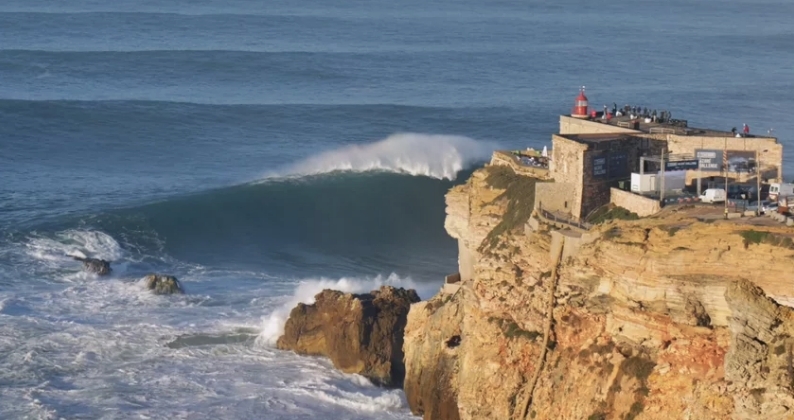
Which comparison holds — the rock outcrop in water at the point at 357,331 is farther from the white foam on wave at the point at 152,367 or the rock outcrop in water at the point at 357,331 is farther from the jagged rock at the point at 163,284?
the jagged rock at the point at 163,284

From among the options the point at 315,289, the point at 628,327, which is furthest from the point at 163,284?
the point at 628,327

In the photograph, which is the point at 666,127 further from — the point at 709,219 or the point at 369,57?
the point at 369,57

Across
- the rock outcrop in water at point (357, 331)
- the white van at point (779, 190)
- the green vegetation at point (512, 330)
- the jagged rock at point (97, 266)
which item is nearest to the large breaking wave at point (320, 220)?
the jagged rock at point (97, 266)

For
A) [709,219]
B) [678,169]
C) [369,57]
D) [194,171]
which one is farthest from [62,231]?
[369,57]

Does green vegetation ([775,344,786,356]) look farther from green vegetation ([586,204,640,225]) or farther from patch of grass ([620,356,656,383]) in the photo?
green vegetation ([586,204,640,225])

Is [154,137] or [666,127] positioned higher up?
[666,127]

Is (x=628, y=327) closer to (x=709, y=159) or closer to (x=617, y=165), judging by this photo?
(x=617, y=165)

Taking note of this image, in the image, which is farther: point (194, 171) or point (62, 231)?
point (194, 171)
